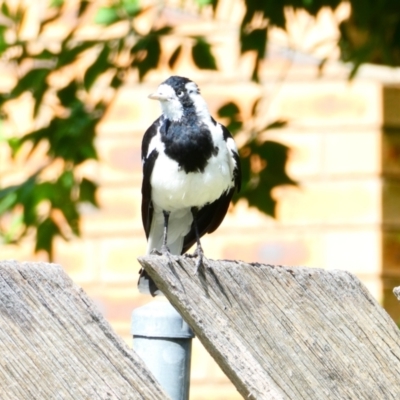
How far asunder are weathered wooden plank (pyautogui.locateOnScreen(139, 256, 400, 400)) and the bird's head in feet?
5.33

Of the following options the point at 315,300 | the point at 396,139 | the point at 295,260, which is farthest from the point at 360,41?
the point at 315,300

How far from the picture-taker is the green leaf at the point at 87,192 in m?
4.62

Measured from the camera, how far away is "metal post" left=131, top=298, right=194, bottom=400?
1.87m

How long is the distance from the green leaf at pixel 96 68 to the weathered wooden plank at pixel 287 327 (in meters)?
2.64

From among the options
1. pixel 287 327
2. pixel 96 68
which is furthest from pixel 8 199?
pixel 287 327

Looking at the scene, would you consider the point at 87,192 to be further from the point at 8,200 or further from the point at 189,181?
the point at 189,181

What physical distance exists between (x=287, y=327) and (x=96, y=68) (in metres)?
2.86

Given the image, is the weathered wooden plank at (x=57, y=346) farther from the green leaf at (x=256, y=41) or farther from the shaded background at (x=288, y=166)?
the shaded background at (x=288, y=166)

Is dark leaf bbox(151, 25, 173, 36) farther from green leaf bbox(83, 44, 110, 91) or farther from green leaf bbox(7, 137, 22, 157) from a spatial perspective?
green leaf bbox(7, 137, 22, 157)

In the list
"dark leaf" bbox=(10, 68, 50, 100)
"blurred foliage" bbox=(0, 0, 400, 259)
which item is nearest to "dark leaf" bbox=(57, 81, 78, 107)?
"blurred foliage" bbox=(0, 0, 400, 259)

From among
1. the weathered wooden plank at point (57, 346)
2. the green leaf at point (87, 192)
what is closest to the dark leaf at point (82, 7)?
the green leaf at point (87, 192)

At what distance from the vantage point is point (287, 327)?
172 centimetres

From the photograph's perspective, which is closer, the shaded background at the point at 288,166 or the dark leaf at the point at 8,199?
the dark leaf at the point at 8,199

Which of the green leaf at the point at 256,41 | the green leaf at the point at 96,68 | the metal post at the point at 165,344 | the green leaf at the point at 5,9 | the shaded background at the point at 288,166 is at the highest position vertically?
the green leaf at the point at 5,9
